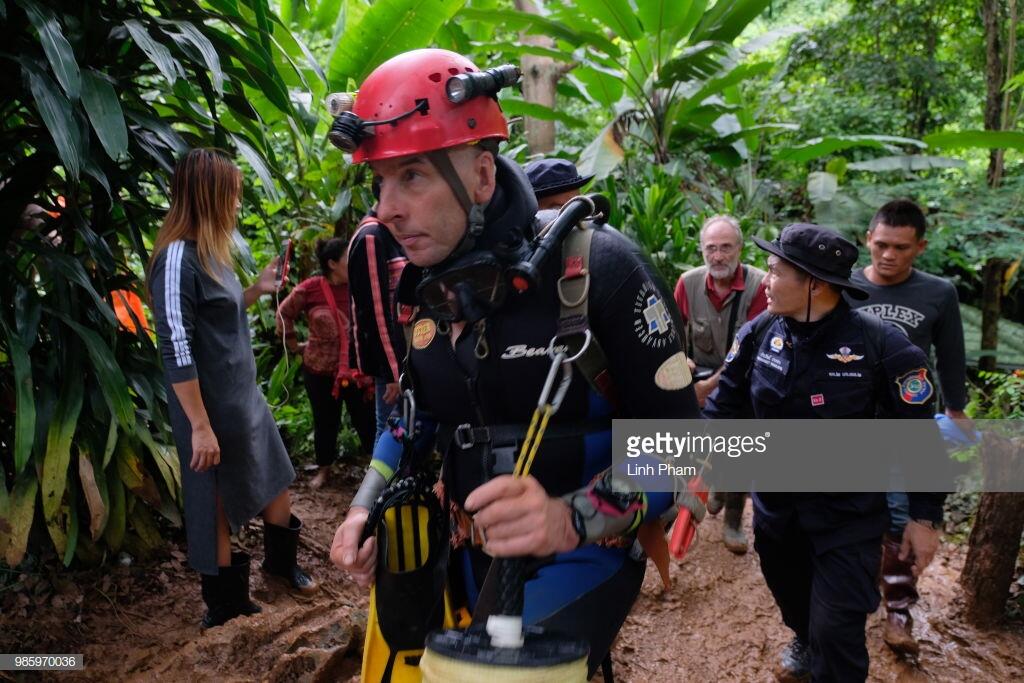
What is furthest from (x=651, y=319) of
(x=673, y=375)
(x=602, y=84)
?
(x=602, y=84)

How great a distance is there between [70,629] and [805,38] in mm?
10581

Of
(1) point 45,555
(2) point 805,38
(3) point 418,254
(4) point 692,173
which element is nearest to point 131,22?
(3) point 418,254

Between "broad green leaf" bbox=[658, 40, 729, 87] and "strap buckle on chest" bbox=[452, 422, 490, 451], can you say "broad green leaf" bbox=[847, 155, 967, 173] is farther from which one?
"strap buckle on chest" bbox=[452, 422, 490, 451]

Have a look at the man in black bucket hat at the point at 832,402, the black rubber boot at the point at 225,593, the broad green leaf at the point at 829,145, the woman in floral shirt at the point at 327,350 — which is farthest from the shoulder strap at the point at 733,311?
the broad green leaf at the point at 829,145

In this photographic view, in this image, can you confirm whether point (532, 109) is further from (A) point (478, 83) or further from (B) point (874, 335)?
(A) point (478, 83)

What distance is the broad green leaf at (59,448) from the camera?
10.5 feet

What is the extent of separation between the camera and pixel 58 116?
2791mm

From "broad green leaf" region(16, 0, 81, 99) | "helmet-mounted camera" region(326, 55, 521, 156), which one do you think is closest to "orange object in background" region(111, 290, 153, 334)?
"broad green leaf" region(16, 0, 81, 99)

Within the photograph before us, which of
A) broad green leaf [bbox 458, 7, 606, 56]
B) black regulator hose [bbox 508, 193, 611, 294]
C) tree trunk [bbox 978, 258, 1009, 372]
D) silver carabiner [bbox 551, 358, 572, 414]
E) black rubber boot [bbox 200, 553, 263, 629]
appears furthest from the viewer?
broad green leaf [bbox 458, 7, 606, 56]

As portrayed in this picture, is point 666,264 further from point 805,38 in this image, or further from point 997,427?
point 805,38

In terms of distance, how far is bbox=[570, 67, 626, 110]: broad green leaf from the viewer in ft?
28.3

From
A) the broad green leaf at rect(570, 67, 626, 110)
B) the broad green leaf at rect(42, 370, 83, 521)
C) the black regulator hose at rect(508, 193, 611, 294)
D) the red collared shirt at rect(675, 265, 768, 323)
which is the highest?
the broad green leaf at rect(570, 67, 626, 110)

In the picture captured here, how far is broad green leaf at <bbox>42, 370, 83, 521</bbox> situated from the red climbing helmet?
2300 millimetres

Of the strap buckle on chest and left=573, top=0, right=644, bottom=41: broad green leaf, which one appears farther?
left=573, top=0, right=644, bottom=41: broad green leaf
